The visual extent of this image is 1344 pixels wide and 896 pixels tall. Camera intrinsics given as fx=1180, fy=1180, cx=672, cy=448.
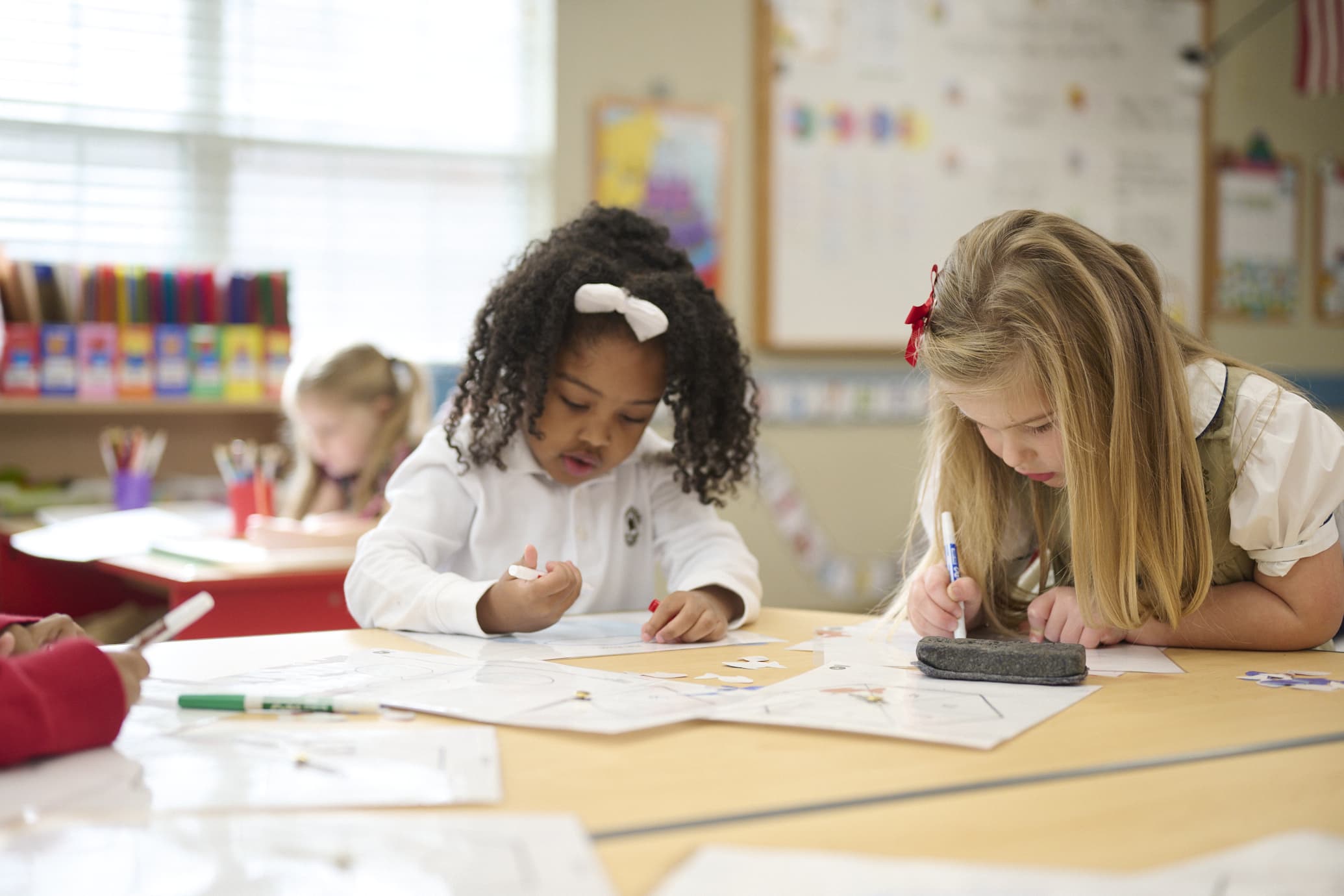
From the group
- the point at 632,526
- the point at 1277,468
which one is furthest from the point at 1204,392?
the point at 632,526

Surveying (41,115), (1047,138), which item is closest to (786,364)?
(1047,138)

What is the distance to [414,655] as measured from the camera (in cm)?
110

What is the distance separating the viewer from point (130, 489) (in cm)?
279

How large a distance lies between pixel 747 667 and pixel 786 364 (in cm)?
252

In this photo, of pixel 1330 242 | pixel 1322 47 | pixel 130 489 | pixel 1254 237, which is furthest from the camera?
pixel 1330 242

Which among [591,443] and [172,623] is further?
[591,443]

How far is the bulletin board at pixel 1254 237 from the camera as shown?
13.1ft

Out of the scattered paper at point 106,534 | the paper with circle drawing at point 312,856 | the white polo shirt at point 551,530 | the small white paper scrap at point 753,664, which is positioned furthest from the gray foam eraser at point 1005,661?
the scattered paper at point 106,534

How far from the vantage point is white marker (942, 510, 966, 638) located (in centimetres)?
122

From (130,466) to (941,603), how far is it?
7.40ft

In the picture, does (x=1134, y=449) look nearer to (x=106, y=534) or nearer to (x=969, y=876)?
(x=969, y=876)

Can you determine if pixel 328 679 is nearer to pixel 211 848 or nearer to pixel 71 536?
pixel 211 848

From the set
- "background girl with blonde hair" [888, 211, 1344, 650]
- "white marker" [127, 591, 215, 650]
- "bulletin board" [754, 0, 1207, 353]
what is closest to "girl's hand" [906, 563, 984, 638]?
"background girl with blonde hair" [888, 211, 1344, 650]

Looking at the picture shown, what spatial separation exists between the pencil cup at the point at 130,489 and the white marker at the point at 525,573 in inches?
75.6
